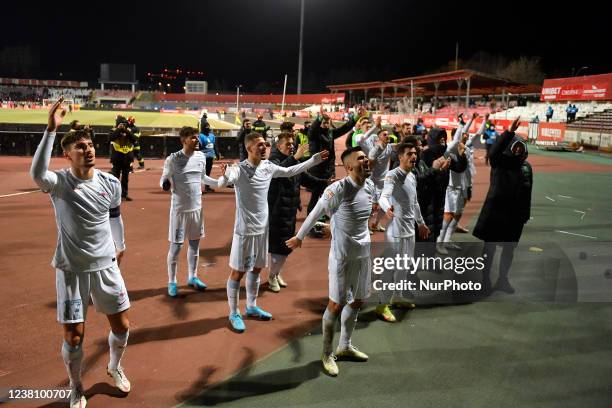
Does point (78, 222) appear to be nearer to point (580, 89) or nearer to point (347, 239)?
point (347, 239)

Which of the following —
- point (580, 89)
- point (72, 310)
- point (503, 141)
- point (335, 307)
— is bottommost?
point (335, 307)

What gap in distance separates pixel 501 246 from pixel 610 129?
28287mm

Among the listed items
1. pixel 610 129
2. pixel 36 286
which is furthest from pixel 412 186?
pixel 610 129

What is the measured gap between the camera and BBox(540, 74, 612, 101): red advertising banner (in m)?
34.2

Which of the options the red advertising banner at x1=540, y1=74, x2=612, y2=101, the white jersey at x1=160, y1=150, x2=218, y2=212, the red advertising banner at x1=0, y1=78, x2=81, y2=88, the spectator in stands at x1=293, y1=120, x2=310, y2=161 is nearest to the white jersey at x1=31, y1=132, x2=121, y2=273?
the white jersey at x1=160, y1=150, x2=218, y2=212

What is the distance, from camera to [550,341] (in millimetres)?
5180

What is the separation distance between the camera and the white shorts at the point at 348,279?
4.45 metres

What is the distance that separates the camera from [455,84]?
5088cm

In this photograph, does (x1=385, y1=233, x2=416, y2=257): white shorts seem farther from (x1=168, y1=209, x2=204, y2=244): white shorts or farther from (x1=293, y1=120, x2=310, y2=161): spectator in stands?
(x1=168, y1=209, x2=204, y2=244): white shorts

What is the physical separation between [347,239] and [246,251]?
1.37 meters

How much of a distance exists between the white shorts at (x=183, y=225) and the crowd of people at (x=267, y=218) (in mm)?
13

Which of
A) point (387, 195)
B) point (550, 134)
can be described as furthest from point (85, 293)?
point (550, 134)

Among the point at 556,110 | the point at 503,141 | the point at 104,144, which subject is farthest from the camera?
the point at 556,110

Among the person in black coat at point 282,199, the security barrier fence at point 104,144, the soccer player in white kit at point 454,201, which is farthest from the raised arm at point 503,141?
the security barrier fence at point 104,144
